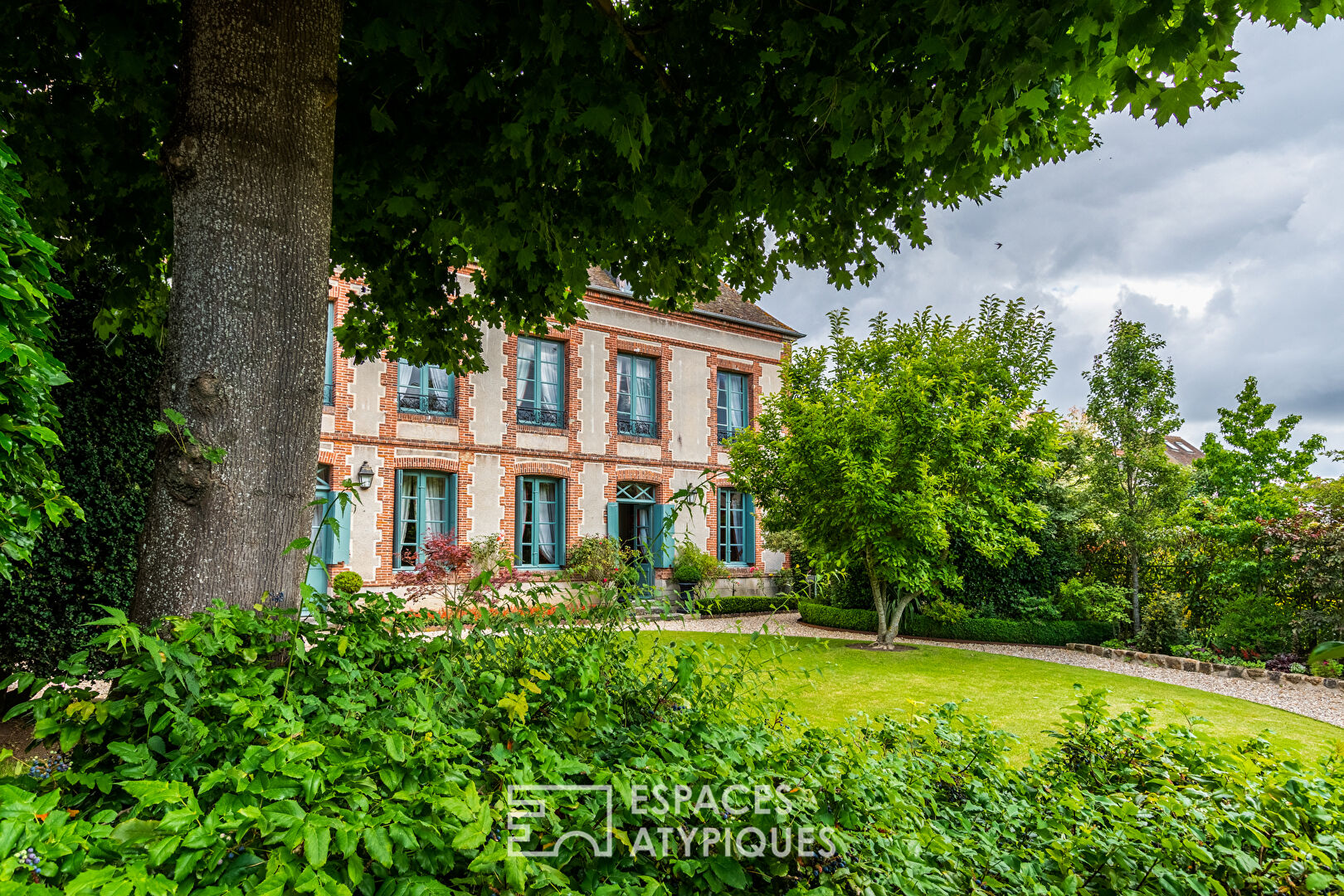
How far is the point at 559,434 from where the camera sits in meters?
15.5

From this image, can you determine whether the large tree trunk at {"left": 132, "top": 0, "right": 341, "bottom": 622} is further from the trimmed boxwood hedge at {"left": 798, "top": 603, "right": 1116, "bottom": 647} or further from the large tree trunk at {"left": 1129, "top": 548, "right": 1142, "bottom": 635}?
the large tree trunk at {"left": 1129, "top": 548, "right": 1142, "bottom": 635}

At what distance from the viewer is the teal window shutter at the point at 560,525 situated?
15352 millimetres

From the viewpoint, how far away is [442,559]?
39.2 feet

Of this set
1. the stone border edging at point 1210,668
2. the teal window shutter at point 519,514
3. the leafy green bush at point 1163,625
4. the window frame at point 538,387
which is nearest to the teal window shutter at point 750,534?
the window frame at point 538,387

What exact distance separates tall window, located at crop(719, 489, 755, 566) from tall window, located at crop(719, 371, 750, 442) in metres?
1.54

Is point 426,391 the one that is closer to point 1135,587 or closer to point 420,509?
point 420,509

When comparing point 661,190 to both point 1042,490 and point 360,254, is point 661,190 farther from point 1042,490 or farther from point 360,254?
point 1042,490

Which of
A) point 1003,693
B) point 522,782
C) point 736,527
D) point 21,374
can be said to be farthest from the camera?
point 736,527

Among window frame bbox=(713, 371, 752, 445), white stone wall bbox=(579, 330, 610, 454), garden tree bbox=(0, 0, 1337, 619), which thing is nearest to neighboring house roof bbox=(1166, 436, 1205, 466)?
window frame bbox=(713, 371, 752, 445)

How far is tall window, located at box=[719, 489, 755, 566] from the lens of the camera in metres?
17.6

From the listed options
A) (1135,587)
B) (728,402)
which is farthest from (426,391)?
(1135,587)

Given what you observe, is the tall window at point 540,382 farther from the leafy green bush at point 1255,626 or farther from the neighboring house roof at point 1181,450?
the neighboring house roof at point 1181,450

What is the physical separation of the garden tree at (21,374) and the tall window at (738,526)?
15837 mm

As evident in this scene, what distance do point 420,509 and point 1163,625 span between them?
12824 mm
